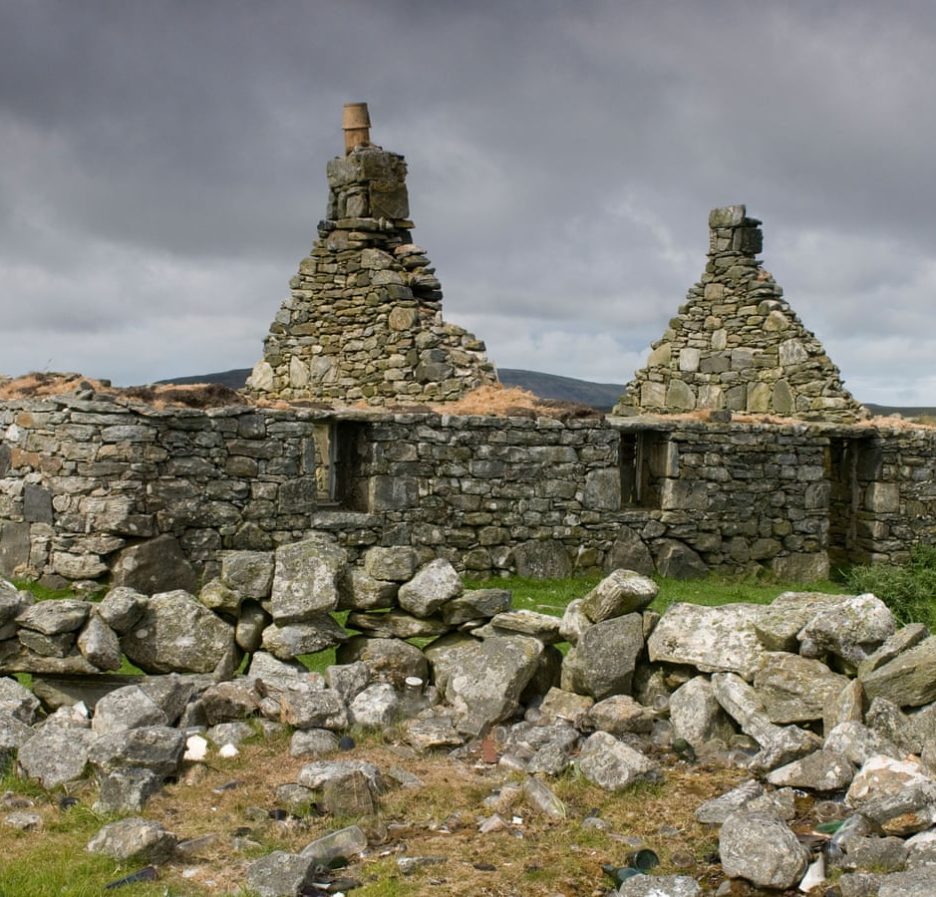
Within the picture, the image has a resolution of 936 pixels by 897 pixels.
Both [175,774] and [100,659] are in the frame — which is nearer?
[175,774]

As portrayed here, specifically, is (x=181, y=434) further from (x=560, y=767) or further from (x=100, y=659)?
(x=560, y=767)

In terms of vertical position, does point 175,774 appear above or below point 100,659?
below

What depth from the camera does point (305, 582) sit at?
745 centimetres

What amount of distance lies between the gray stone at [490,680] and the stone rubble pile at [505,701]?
0.05 ft

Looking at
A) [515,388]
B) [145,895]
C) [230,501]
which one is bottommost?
[145,895]

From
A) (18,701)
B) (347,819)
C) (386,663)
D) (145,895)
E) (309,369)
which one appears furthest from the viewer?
(309,369)

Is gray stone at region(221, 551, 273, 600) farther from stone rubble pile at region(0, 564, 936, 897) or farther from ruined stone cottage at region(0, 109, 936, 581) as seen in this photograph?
ruined stone cottage at region(0, 109, 936, 581)

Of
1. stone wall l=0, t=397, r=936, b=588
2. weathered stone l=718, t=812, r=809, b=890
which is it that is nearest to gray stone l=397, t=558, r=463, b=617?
weathered stone l=718, t=812, r=809, b=890

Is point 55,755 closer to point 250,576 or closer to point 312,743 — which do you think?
point 312,743

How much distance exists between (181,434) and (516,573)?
4.76 m

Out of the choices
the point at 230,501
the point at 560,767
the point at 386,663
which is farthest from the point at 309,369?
the point at 560,767

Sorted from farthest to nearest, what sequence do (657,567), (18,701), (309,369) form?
(309,369) < (657,567) < (18,701)

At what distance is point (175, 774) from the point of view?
6254 millimetres

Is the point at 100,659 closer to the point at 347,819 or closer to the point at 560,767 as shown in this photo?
the point at 347,819
